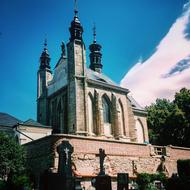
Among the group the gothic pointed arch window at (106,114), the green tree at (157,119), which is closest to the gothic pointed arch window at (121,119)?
the gothic pointed arch window at (106,114)

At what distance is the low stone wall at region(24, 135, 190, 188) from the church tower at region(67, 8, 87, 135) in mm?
6742

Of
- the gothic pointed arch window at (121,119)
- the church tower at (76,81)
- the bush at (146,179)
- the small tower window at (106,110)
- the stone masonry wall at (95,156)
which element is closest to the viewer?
the stone masonry wall at (95,156)

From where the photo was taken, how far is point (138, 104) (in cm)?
4844

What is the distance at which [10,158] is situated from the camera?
2270cm

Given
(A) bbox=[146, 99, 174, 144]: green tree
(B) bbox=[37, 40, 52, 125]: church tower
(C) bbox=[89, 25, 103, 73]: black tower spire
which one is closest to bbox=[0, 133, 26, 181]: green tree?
(B) bbox=[37, 40, 52, 125]: church tower

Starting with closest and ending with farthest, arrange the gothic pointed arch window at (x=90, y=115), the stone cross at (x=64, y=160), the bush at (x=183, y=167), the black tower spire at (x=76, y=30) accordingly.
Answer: the stone cross at (x=64, y=160) < the bush at (x=183, y=167) < the gothic pointed arch window at (x=90, y=115) < the black tower spire at (x=76, y=30)

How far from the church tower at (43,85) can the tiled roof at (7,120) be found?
466 cm

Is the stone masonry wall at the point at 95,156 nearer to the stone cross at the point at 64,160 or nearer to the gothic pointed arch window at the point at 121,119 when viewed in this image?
the stone cross at the point at 64,160

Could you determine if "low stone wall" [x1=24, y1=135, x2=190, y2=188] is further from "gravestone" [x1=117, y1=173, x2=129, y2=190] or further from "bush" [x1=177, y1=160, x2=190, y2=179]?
"gravestone" [x1=117, y1=173, x2=129, y2=190]

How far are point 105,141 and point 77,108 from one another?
7915mm

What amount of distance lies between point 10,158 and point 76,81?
522 inches

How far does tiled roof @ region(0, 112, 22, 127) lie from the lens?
111ft

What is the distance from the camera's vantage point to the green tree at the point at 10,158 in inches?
870

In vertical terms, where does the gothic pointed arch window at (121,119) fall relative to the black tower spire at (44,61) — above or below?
below
